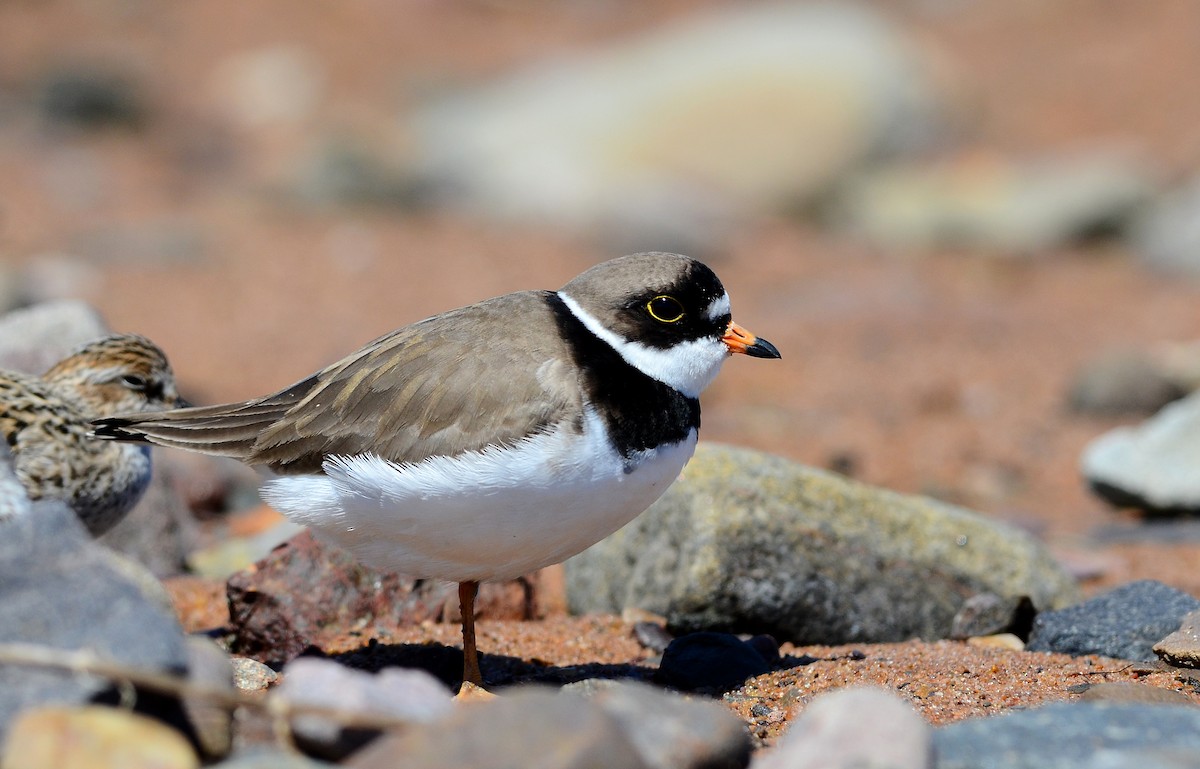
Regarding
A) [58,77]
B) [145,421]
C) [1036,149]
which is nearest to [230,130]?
[58,77]

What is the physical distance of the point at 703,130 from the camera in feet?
61.8

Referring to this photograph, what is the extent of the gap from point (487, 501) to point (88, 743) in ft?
5.65

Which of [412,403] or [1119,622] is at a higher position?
[412,403]

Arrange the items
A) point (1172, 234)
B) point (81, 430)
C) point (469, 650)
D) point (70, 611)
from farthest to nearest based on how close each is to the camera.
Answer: point (1172, 234) < point (81, 430) < point (469, 650) < point (70, 611)

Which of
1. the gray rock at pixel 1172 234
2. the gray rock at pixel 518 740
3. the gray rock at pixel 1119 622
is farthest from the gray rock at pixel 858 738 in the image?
the gray rock at pixel 1172 234

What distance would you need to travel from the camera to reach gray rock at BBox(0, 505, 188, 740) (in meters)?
3.77

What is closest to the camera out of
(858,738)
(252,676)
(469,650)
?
(858,738)

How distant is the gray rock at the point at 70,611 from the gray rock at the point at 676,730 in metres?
1.26

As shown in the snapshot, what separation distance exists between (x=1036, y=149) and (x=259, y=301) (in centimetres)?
1224

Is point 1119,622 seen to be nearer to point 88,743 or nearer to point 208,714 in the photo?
point 208,714

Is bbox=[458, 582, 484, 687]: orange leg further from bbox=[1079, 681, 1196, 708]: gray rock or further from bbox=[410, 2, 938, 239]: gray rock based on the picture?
bbox=[410, 2, 938, 239]: gray rock

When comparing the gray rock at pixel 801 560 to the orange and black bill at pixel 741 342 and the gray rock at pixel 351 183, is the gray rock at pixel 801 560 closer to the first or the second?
the orange and black bill at pixel 741 342

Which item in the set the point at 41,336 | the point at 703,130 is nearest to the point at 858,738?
the point at 41,336

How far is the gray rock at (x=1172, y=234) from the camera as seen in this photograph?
15766 millimetres
